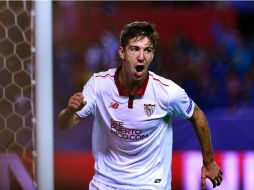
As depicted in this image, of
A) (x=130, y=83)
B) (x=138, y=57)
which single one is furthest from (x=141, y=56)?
(x=130, y=83)

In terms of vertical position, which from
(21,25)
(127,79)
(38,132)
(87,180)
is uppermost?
(21,25)

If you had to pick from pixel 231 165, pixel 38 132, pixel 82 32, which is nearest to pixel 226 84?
pixel 231 165

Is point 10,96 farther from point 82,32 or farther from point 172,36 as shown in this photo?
point 172,36

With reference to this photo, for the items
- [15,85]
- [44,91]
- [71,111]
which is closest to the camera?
[71,111]

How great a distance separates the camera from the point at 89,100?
72.7 inches

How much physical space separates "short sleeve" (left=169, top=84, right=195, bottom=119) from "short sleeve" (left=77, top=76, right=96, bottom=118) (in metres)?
0.26

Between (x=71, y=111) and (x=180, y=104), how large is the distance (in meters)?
0.38

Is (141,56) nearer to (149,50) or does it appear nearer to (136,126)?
(149,50)

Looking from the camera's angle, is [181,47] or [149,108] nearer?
[149,108]

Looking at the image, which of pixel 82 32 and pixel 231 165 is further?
pixel 82 32

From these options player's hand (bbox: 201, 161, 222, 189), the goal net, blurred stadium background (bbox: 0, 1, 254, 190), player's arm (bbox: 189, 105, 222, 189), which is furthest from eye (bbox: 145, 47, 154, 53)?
blurred stadium background (bbox: 0, 1, 254, 190)

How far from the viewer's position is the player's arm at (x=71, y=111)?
165cm

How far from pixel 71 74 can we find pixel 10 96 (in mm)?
765

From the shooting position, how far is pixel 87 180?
3188mm
